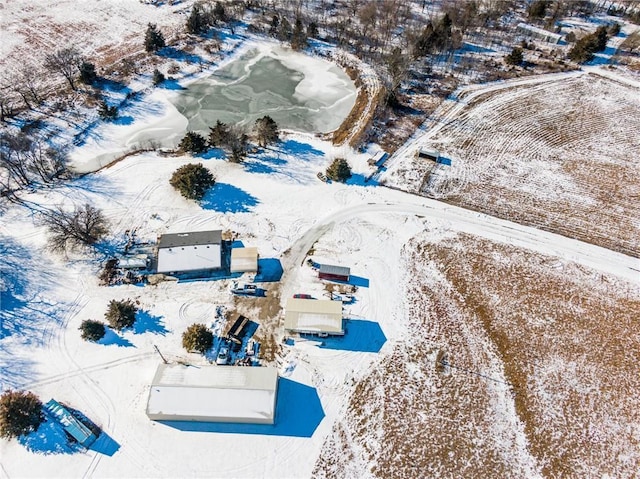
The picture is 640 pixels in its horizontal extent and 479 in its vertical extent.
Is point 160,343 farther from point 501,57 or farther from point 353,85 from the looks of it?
point 501,57

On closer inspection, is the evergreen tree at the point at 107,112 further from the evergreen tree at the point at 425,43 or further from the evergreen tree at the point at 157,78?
the evergreen tree at the point at 425,43

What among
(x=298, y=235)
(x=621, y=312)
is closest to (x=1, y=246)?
(x=298, y=235)

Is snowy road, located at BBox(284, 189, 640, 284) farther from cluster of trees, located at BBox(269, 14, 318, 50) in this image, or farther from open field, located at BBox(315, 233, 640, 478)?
cluster of trees, located at BBox(269, 14, 318, 50)

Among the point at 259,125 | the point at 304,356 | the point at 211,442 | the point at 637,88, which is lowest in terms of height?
the point at 211,442

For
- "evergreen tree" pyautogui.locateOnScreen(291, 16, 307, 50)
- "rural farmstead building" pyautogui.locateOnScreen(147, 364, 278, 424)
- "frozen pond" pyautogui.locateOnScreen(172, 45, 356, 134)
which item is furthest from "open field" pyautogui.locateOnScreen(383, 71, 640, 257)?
"rural farmstead building" pyautogui.locateOnScreen(147, 364, 278, 424)

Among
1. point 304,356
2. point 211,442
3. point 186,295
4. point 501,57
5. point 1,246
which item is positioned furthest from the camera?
point 501,57

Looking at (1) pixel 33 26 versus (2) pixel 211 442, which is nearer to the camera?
(2) pixel 211 442

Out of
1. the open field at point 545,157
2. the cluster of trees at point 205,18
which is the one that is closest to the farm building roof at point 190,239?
the open field at point 545,157
